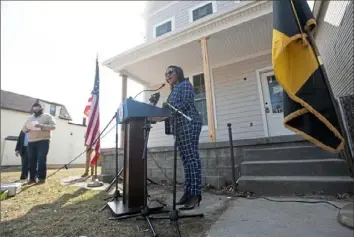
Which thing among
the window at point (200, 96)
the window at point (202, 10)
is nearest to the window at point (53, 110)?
the window at point (202, 10)

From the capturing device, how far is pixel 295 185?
2.52m

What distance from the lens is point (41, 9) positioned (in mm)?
6918

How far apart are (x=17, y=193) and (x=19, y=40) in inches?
309

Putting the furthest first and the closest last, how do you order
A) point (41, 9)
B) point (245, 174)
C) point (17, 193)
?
point (41, 9), point (17, 193), point (245, 174)

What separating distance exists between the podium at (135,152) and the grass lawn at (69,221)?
180mm

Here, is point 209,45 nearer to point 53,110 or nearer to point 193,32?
point 193,32

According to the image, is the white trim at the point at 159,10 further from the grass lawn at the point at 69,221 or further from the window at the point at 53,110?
the window at the point at 53,110

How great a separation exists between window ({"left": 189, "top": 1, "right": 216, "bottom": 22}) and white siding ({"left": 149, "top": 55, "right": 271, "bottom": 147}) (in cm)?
221

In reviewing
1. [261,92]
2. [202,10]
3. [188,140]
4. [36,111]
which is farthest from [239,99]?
[36,111]

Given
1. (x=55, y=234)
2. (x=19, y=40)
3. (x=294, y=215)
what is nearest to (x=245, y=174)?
(x=294, y=215)

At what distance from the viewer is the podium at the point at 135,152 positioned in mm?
1924

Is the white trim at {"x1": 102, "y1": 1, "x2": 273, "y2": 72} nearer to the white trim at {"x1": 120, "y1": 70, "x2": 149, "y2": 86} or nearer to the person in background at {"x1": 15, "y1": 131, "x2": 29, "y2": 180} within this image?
the white trim at {"x1": 120, "y1": 70, "x2": 149, "y2": 86}

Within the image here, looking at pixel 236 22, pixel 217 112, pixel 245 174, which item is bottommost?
pixel 245 174

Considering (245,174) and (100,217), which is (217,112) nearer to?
(245,174)
